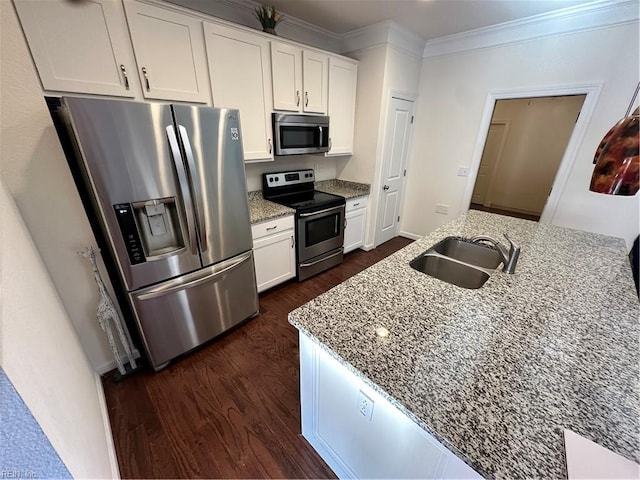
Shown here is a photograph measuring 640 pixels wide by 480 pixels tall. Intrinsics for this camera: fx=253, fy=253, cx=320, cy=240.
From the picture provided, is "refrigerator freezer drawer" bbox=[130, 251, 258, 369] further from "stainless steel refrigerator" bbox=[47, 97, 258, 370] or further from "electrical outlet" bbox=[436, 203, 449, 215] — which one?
"electrical outlet" bbox=[436, 203, 449, 215]

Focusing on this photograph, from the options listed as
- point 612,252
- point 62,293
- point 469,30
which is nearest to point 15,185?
point 62,293

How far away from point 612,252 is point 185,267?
2711mm

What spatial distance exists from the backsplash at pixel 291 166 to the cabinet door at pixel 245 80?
362 mm

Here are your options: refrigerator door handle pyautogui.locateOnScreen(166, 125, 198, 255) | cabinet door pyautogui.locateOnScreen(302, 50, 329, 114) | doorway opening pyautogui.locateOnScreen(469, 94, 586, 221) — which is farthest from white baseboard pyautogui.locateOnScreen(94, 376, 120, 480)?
doorway opening pyautogui.locateOnScreen(469, 94, 586, 221)

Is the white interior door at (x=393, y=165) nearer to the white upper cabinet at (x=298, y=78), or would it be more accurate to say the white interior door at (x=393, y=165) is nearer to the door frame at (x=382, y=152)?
the door frame at (x=382, y=152)

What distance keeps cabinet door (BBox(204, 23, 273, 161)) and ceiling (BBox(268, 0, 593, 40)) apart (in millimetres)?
617

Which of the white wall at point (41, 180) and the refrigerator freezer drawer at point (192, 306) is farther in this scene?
the refrigerator freezer drawer at point (192, 306)

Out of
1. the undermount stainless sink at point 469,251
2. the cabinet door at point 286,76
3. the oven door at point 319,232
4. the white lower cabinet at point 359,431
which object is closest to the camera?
the white lower cabinet at point 359,431

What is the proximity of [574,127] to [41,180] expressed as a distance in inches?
164

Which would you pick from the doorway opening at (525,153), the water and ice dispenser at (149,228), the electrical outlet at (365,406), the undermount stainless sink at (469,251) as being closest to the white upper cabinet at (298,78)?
the water and ice dispenser at (149,228)

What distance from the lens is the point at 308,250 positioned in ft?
8.95

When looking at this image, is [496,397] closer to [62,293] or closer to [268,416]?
[268,416]

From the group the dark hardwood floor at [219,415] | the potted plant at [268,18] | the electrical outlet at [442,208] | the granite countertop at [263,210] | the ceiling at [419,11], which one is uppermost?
the ceiling at [419,11]

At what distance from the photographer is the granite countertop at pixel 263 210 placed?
2.22 meters
